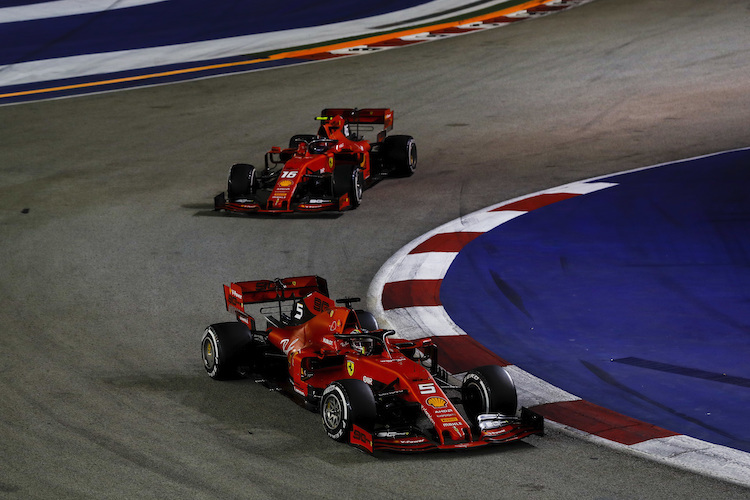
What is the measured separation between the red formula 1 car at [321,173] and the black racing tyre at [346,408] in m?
5.47

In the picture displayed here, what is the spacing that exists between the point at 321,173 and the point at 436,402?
6.18 meters

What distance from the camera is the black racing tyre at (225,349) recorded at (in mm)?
7566

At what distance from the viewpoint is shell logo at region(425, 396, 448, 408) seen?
21.6 feet

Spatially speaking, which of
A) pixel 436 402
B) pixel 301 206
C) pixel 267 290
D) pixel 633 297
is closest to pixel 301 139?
pixel 301 206

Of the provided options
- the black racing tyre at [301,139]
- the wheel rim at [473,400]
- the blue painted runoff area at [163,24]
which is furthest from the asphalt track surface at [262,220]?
the blue painted runoff area at [163,24]

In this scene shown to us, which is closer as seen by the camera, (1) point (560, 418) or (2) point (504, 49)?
(1) point (560, 418)

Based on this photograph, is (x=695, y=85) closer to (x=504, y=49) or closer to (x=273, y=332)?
(x=504, y=49)

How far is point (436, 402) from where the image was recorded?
6.61 meters

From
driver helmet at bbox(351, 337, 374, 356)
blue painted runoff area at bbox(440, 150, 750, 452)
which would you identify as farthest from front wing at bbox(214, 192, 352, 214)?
driver helmet at bbox(351, 337, 374, 356)

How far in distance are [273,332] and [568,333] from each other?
217 centimetres

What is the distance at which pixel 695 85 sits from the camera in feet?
58.3

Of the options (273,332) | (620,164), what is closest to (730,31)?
(620,164)

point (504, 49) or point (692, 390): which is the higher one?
point (504, 49)

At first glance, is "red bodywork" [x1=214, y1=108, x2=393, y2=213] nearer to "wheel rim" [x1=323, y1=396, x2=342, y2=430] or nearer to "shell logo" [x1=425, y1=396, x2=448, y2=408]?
"wheel rim" [x1=323, y1=396, x2=342, y2=430]
